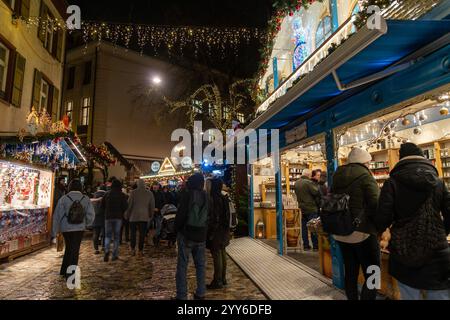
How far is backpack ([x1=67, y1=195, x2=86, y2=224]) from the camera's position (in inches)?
228

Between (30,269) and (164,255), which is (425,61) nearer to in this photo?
(164,255)

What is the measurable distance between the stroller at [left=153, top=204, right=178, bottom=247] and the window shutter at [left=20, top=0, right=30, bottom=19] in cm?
884

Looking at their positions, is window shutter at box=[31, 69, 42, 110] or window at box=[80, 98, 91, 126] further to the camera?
window at box=[80, 98, 91, 126]

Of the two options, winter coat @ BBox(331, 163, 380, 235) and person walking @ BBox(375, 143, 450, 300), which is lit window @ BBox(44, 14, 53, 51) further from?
person walking @ BBox(375, 143, 450, 300)

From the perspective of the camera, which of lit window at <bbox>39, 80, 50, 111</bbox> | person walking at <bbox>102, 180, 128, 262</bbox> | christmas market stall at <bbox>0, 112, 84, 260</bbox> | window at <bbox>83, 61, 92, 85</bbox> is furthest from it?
window at <bbox>83, 61, 92, 85</bbox>

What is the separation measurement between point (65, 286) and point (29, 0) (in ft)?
37.4

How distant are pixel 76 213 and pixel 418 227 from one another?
5517 mm

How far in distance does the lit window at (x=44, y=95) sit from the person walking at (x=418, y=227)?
14578 millimetres

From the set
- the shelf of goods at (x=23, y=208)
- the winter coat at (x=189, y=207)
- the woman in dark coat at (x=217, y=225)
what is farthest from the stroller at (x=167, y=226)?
the winter coat at (x=189, y=207)

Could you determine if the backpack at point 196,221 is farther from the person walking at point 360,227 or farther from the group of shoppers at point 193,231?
the person walking at point 360,227

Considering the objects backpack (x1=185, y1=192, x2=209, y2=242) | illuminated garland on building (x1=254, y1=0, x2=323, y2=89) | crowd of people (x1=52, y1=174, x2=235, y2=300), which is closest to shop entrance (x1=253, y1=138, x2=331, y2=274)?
crowd of people (x1=52, y1=174, x2=235, y2=300)

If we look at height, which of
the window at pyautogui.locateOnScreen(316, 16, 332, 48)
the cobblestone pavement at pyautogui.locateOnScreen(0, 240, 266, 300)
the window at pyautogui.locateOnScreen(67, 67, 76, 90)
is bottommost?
the cobblestone pavement at pyautogui.locateOnScreen(0, 240, 266, 300)
